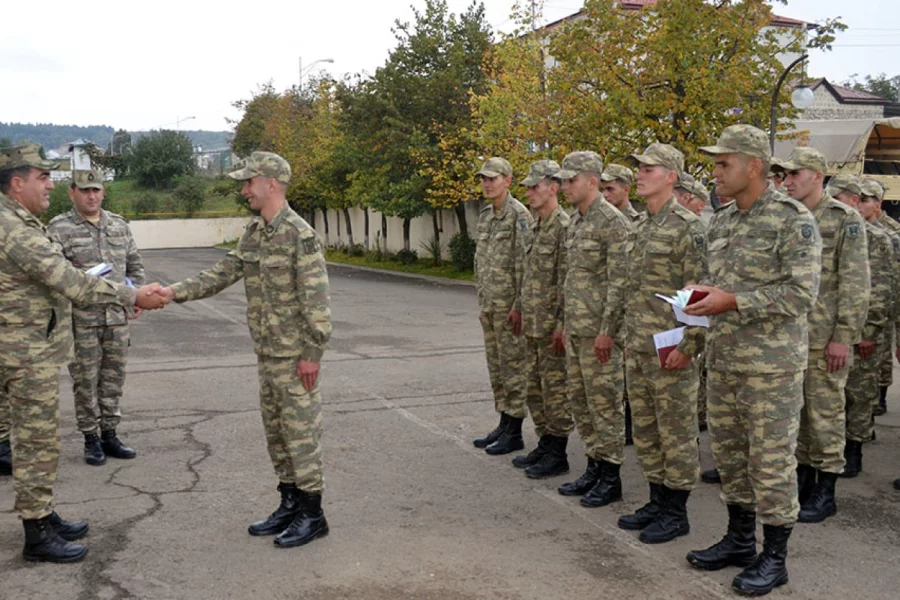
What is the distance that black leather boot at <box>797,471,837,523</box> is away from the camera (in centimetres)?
553

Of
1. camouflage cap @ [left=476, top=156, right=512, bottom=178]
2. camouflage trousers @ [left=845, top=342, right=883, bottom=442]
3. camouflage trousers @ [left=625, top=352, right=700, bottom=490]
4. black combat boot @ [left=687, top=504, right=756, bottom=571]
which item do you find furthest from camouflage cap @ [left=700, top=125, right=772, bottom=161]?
camouflage trousers @ [left=845, top=342, right=883, bottom=442]

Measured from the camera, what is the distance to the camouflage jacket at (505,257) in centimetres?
694

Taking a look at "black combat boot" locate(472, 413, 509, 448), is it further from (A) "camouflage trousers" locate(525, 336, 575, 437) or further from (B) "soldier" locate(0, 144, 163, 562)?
(B) "soldier" locate(0, 144, 163, 562)

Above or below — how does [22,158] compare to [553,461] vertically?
above

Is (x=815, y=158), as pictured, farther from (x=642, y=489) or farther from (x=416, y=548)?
(x=416, y=548)

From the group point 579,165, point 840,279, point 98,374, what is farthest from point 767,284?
point 98,374

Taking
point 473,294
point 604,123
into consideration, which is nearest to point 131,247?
point 604,123

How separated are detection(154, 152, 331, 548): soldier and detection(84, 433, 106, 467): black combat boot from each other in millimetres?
2161

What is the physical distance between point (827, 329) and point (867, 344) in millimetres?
1226

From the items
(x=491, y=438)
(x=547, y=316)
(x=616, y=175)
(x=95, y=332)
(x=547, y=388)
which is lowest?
(x=491, y=438)

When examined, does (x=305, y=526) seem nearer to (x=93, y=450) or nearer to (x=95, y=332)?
(x=93, y=450)

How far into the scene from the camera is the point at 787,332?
448cm

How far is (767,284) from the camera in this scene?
14.8 ft

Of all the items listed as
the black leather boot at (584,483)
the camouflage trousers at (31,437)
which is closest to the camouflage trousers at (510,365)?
the black leather boot at (584,483)
